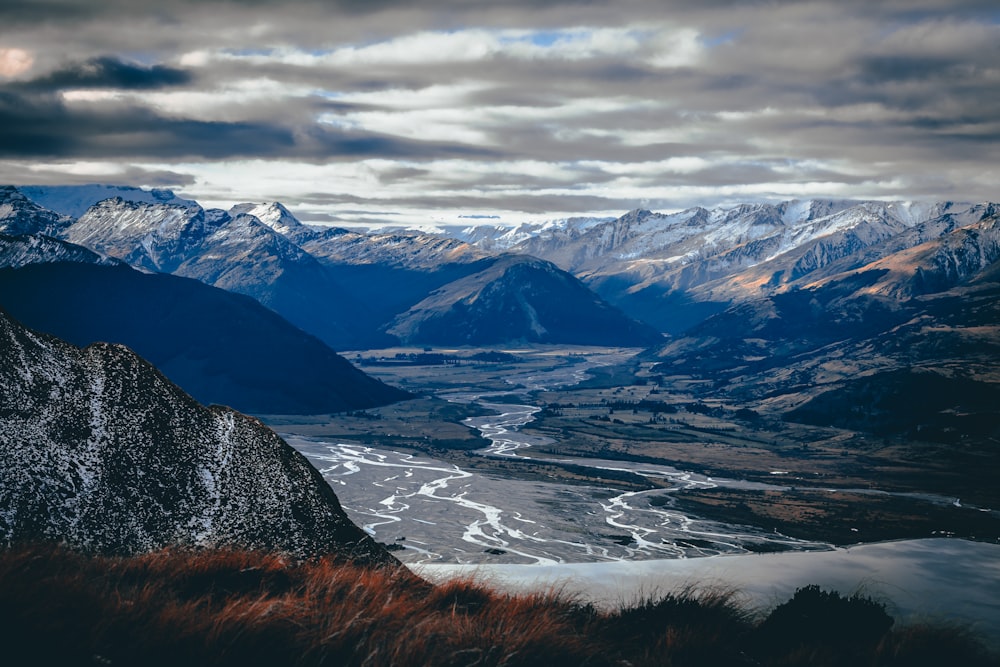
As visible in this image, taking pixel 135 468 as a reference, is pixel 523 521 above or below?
below

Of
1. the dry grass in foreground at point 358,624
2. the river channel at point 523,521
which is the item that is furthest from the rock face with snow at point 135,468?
the river channel at point 523,521

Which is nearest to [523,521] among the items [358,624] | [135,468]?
[135,468]

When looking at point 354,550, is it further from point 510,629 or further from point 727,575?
point 727,575

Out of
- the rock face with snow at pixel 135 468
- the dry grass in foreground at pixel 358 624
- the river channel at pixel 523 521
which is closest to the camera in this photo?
the dry grass in foreground at pixel 358 624

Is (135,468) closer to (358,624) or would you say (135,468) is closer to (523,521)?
(358,624)

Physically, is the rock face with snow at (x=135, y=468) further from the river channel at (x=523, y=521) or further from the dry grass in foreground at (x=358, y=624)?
the river channel at (x=523, y=521)

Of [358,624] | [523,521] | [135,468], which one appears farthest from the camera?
[523,521]
